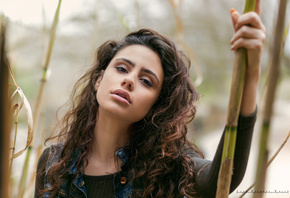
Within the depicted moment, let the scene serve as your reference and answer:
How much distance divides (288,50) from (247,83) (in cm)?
9

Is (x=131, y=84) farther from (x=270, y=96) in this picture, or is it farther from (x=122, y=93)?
(x=270, y=96)

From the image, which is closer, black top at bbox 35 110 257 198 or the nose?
black top at bbox 35 110 257 198

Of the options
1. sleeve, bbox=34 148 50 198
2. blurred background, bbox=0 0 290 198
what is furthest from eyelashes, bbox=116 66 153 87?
blurred background, bbox=0 0 290 198

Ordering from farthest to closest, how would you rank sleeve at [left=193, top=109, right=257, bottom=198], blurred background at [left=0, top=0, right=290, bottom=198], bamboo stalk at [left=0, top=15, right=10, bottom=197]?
1. blurred background at [left=0, top=0, right=290, bottom=198]
2. sleeve at [left=193, top=109, right=257, bottom=198]
3. bamboo stalk at [left=0, top=15, right=10, bottom=197]

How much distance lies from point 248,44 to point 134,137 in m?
0.65

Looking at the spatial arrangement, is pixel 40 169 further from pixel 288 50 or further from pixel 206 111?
pixel 206 111

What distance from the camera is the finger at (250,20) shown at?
480 millimetres

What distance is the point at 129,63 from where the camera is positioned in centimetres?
103

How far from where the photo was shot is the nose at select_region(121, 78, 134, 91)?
3.14 ft

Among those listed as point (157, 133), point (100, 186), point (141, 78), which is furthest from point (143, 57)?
point (100, 186)

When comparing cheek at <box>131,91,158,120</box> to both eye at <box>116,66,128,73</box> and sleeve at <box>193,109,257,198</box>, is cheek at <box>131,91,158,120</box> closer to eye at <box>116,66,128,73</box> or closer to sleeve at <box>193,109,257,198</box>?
eye at <box>116,66,128,73</box>

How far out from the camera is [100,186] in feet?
3.41

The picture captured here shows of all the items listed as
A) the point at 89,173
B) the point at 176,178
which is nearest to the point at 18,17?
the point at 89,173

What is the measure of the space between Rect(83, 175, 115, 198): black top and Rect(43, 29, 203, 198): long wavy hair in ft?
0.18
